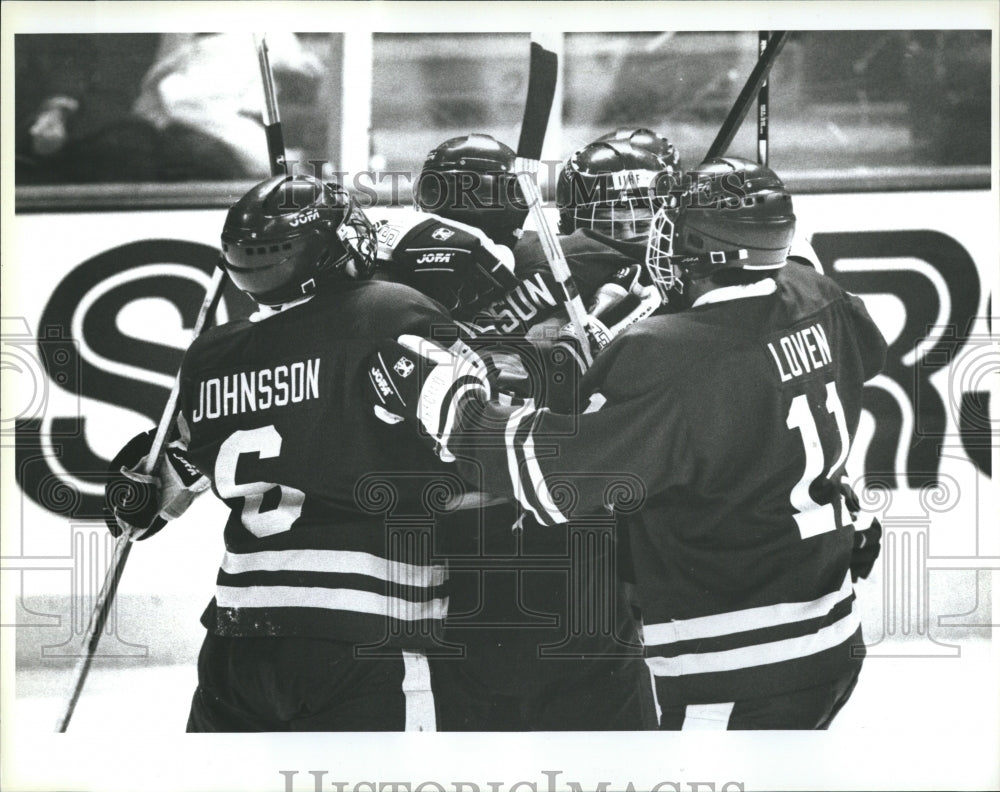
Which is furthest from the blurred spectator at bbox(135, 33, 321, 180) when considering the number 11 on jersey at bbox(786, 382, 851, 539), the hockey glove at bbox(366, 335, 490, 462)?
the number 11 on jersey at bbox(786, 382, 851, 539)

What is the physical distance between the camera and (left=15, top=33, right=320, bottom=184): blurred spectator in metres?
2.27

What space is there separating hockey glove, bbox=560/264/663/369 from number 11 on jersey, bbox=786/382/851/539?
0.38m

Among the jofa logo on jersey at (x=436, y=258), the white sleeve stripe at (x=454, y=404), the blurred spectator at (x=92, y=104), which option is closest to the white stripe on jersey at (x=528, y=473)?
the white sleeve stripe at (x=454, y=404)

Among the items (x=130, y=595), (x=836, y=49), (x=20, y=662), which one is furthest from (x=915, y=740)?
(x=20, y=662)

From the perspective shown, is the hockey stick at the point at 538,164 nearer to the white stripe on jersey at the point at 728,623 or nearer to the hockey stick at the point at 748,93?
the hockey stick at the point at 748,93

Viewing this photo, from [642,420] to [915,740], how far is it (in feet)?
3.21

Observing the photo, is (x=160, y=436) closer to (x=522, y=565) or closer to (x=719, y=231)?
(x=522, y=565)

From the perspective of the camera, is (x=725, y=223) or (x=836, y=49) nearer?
(x=725, y=223)

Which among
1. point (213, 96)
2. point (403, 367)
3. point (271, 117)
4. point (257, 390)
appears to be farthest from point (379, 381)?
point (213, 96)

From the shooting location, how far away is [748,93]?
2.29 m

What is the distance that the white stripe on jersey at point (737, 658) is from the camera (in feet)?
7.18

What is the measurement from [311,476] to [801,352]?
42.8 inches

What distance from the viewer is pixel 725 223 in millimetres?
2137

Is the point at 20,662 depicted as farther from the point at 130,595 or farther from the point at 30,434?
the point at 30,434
